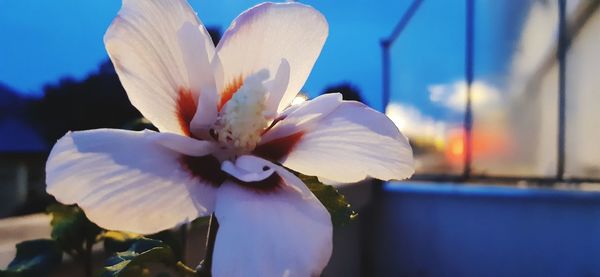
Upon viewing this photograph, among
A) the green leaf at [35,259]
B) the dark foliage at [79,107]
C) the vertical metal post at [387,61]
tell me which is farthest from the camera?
the vertical metal post at [387,61]

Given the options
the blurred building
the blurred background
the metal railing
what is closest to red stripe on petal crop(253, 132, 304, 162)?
the blurred building

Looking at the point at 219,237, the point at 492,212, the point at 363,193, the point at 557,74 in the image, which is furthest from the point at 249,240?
the point at 557,74

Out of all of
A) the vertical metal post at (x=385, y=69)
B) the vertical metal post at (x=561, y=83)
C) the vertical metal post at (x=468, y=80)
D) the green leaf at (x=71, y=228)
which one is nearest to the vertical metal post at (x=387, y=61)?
the vertical metal post at (x=385, y=69)

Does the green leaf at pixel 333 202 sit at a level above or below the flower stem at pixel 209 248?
above

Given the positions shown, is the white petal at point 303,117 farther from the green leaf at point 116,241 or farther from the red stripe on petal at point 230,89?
the green leaf at point 116,241

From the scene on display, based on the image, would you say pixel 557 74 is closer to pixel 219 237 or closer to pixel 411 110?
pixel 411 110

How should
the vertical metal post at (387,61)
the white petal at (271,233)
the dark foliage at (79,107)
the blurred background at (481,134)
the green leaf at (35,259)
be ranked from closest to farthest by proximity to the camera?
the white petal at (271,233) < the green leaf at (35,259) < the dark foliage at (79,107) < the blurred background at (481,134) < the vertical metal post at (387,61)

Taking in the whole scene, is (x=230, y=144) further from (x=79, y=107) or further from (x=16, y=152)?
(x=16, y=152)

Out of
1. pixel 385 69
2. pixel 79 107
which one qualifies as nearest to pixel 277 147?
pixel 79 107

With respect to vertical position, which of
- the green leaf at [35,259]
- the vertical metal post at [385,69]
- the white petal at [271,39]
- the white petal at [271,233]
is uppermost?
the vertical metal post at [385,69]
